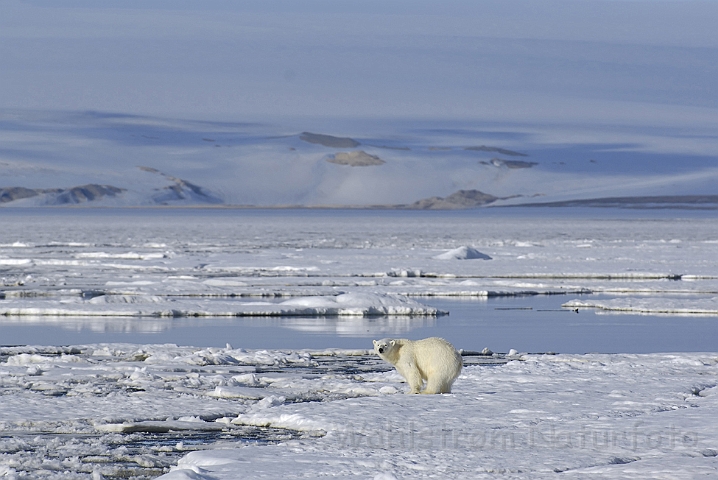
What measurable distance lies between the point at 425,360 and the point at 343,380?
1.11 m

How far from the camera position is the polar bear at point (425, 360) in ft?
24.3

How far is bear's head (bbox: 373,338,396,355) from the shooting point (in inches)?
289

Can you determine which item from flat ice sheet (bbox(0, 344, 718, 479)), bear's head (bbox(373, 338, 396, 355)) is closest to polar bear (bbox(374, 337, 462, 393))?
bear's head (bbox(373, 338, 396, 355))

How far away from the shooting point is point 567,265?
24062mm

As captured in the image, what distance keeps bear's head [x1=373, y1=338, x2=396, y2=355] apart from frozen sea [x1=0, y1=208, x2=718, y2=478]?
13.2 inches

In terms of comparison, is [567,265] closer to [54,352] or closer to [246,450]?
[54,352]

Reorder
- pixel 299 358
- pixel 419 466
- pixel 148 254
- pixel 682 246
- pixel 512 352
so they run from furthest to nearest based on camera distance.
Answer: pixel 682 246, pixel 148 254, pixel 512 352, pixel 299 358, pixel 419 466

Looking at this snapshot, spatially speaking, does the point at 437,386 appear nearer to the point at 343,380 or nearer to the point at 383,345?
the point at 383,345

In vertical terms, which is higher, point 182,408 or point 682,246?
point 682,246

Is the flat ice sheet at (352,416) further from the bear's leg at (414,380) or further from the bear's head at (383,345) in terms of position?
the bear's head at (383,345)

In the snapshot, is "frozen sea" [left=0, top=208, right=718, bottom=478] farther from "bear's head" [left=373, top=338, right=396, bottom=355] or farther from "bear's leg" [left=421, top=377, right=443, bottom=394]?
"bear's head" [left=373, top=338, right=396, bottom=355]

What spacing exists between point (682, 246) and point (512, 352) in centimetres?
2513

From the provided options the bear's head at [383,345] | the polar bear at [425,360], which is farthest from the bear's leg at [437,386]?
the bear's head at [383,345]

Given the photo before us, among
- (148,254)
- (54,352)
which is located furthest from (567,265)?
(54,352)
